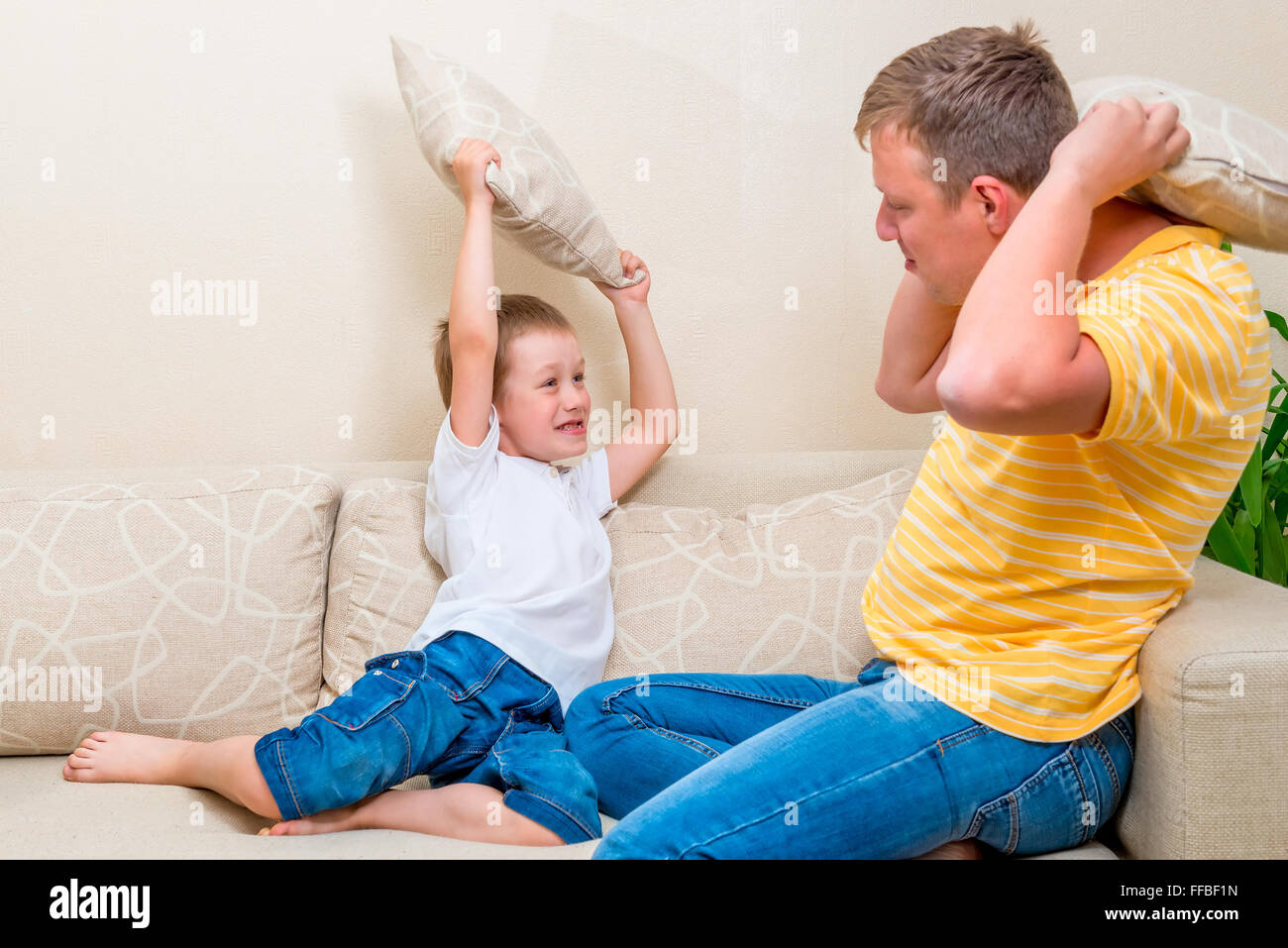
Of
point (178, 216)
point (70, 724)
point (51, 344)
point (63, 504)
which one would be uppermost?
point (178, 216)

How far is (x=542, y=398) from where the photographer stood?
1.58m

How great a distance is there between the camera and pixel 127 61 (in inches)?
70.1

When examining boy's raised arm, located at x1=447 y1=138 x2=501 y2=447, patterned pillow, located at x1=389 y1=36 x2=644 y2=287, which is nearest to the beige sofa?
boy's raised arm, located at x1=447 y1=138 x2=501 y2=447

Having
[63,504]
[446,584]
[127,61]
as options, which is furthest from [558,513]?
[127,61]

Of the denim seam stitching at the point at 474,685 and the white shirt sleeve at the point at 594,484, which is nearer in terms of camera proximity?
the denim seam stitching at the point at 474,685

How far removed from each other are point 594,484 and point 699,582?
0.75 ft

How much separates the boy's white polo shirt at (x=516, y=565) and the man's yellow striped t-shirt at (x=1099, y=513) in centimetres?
49

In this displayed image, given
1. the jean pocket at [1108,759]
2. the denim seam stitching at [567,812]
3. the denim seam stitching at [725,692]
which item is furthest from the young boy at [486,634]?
the jean pocket at [1108,759]

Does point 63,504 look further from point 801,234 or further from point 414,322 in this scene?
point 801,234

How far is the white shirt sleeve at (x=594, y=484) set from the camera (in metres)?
1.63

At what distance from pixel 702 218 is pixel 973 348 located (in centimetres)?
100

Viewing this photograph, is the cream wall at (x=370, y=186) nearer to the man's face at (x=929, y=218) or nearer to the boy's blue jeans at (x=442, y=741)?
the boy's blue jeans at (x=442, y=741)

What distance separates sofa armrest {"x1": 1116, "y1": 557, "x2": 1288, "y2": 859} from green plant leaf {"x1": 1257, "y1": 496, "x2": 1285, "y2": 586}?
2.20ft

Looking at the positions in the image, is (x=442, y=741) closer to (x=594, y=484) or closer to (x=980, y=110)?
(x=594, y=484)
